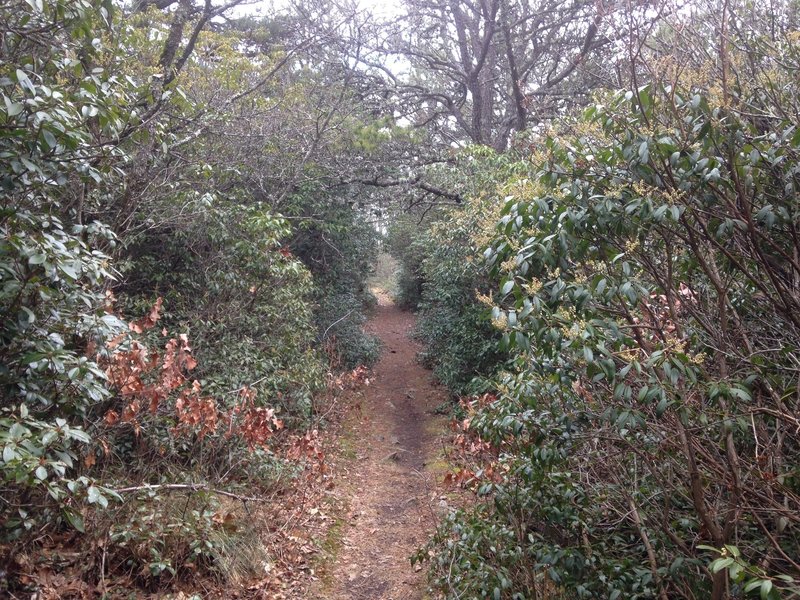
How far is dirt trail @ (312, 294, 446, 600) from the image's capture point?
5.82 metres

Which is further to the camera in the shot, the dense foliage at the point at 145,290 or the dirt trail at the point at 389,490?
the dirt trail at the point at 389,490

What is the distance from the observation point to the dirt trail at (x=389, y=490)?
582 cm

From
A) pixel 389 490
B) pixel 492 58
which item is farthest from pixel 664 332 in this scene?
pixel 492 58

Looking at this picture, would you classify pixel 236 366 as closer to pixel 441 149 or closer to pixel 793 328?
pixel 793 328

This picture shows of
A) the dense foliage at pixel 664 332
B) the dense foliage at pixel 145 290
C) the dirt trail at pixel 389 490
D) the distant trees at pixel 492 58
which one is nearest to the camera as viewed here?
the dense foliage at pixel 664 332

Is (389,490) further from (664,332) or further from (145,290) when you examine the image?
(664,332)

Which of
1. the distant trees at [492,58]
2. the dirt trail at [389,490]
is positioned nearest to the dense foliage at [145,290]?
the dirt trail at [389,490]

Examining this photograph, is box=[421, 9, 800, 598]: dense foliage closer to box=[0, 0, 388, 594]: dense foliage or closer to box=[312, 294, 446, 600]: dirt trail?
box=[312, 294, 446, 600]: dirt trail

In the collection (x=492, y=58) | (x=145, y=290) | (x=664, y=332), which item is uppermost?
(x=492, y=58)

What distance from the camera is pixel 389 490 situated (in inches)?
329

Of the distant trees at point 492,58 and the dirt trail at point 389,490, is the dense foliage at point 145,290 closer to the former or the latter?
the dirt trail at point 389,490

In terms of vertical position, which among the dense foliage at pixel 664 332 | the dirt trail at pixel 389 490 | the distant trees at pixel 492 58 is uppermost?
the distant trees at pixel 492 58

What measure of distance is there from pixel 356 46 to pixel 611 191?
10772mm

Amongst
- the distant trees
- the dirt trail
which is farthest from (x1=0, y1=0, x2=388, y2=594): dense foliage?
the distant trees
